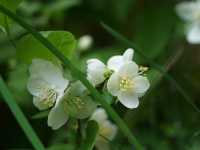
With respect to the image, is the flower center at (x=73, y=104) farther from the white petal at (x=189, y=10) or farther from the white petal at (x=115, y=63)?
the white petal at (x=189, y=10)

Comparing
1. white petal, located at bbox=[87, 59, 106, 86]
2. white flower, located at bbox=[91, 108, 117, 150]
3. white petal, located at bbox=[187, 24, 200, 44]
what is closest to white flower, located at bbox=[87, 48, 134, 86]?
white petal, located at bbox=[87, 59, 106, 86]

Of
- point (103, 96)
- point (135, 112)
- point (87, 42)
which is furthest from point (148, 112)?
point (103, 96)

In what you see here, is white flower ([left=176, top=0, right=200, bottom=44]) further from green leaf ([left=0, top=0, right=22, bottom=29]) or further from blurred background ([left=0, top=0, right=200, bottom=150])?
green leaf ([left=0, top=0, right=22, bottom=29])

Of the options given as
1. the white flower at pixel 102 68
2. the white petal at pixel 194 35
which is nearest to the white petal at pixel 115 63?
the white flower at pixel 102 68

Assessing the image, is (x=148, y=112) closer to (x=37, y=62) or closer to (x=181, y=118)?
(x=181, y=118)

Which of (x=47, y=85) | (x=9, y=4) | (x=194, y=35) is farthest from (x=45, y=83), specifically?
(x=194, y=35)

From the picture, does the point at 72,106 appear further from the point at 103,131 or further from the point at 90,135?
the point at 103,131
